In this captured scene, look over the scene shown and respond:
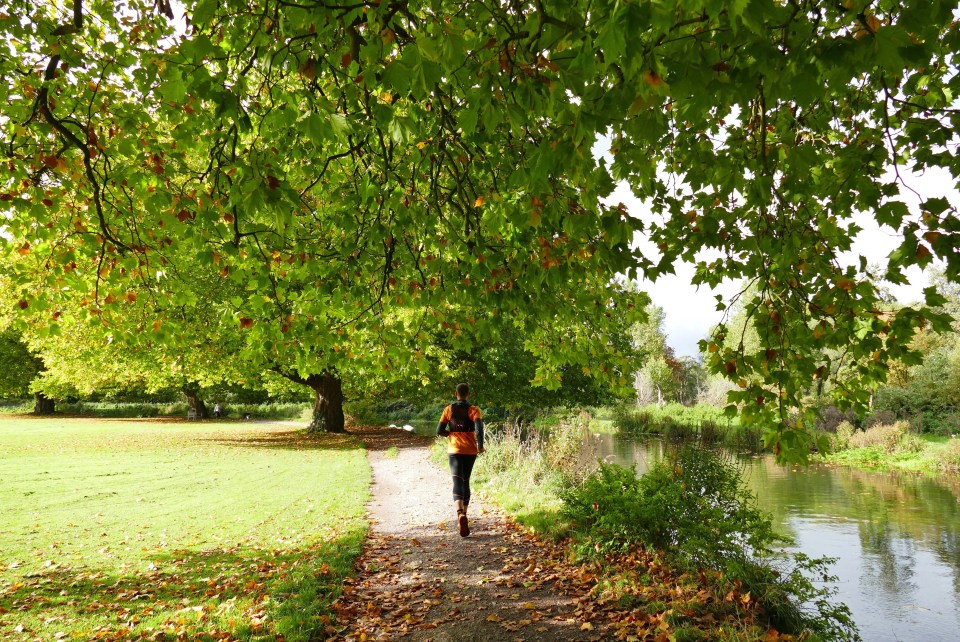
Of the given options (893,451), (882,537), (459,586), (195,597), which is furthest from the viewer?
(893,451)

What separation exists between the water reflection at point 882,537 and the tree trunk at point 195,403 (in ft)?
113

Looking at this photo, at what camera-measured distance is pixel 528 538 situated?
830 centimetres

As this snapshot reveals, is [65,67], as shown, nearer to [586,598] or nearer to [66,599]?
[66,599]

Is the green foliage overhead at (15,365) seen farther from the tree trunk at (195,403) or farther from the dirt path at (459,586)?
the dirt path at (459,586)

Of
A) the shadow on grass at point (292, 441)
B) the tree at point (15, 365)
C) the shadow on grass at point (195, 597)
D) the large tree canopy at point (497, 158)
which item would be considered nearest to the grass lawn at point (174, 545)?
the shadow on grass at point (195, 597)

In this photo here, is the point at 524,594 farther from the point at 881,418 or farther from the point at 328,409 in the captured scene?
the point at 881,418

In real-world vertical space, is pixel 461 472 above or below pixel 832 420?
above

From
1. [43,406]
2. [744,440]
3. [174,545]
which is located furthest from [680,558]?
[43,406]

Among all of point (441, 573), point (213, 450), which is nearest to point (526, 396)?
point (213, 450)

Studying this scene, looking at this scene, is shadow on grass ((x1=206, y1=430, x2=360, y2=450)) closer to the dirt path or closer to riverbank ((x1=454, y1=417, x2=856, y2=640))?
the dirt path

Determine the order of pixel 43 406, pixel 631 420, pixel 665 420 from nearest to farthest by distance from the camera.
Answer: pixel 665 420 → pixel 631 420 → pixel 43 406

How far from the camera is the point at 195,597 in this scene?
605cm

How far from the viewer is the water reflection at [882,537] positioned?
7.81 metres

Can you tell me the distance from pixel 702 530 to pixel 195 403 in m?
44.2
